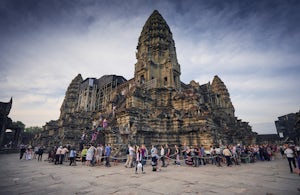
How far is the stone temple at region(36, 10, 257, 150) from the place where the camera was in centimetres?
1409

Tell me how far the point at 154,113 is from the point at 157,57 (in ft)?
32.8

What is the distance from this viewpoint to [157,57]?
72.6 feet

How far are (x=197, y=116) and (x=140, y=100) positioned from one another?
6513 millimetres

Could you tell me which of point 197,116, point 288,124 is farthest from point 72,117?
point 288,124

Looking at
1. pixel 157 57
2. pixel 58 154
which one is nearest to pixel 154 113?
pixel 58 154

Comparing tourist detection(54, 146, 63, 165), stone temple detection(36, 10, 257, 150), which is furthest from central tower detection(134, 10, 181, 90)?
tourist detection(54, 146, 63, 165)

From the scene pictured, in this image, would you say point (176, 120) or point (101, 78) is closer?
point (176, 120)

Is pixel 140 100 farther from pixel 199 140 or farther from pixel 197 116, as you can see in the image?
pixel 199 140

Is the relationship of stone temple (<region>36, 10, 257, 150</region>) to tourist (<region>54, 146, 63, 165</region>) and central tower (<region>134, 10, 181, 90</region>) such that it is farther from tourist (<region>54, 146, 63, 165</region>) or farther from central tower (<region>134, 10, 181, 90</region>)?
tourist (<region>54, 146, 63, 165</region>)

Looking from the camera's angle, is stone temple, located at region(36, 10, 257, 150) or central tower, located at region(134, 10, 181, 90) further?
central tower, located at region(134, 10, 181, 90)

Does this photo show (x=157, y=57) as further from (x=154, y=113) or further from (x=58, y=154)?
(x=58, y=154)

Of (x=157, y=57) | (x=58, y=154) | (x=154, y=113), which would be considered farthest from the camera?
(x=157, y=57)

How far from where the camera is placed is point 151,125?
604 inches

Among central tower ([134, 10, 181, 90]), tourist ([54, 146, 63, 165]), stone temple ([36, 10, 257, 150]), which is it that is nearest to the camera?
tourist ([54, 146, 63, 165])
